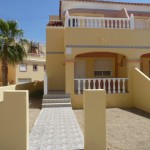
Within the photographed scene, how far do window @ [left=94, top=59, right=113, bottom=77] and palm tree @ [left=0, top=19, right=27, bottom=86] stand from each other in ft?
23.6

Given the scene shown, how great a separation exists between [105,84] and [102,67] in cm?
356

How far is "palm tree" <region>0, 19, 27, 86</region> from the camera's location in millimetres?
20781

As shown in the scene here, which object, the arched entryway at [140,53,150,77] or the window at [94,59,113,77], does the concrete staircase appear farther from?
the arched entryway at [140,53,150,77]

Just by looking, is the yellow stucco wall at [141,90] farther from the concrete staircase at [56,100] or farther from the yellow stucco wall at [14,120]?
the yellow stucco wall at [14,120]

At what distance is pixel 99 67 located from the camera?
1889 cm

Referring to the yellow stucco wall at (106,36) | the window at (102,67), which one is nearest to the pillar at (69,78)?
the yellow stucco wall at (106,36)

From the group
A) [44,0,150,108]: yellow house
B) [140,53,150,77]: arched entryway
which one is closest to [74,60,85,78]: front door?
[44,0,150,108]: yellow house

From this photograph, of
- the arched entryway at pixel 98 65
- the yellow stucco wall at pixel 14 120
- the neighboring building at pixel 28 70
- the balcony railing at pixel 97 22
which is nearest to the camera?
the yellow stucco wall at pixel 14 120

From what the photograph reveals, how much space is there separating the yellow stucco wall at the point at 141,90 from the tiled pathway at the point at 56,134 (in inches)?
191

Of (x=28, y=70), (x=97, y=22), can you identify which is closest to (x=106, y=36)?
(x=97, y=22)

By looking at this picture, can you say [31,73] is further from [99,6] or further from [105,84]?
[105,84]

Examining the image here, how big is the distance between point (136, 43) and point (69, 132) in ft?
31.2

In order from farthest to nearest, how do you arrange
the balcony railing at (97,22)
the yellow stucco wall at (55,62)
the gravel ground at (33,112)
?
the yellow stucco wall at (55,62) → the balcony railing at (97,22) → the gravel ground at (33,112)

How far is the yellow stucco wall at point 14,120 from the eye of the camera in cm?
560
